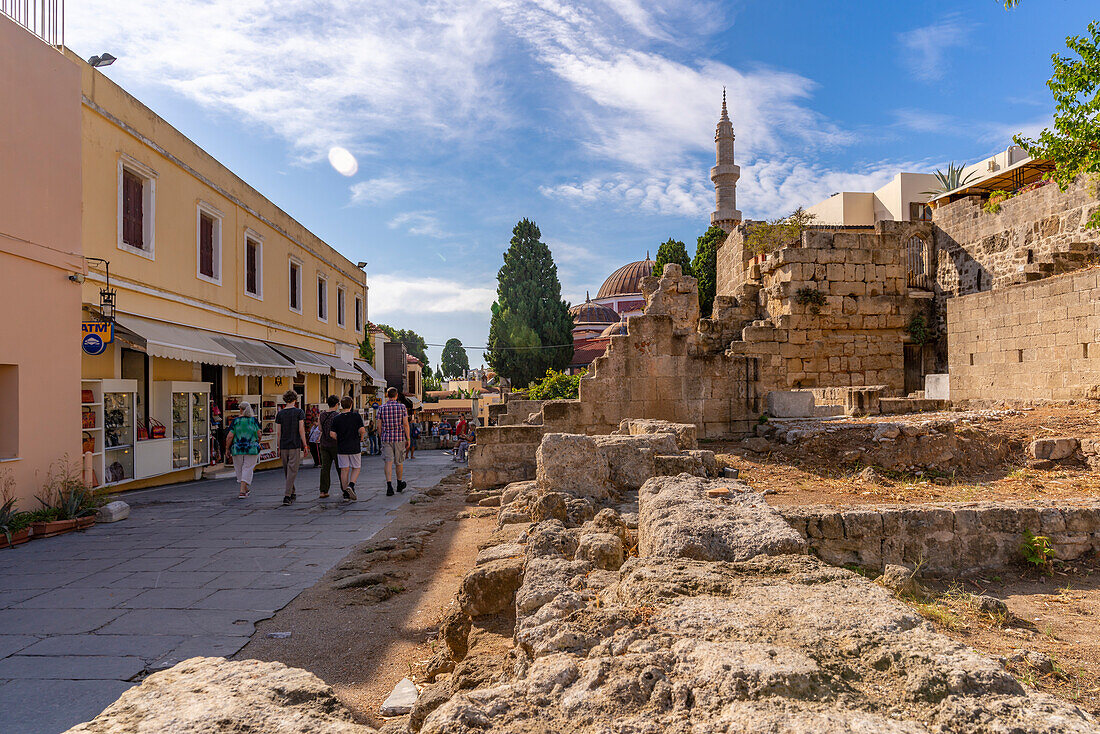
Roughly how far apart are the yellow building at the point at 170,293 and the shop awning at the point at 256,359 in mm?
48

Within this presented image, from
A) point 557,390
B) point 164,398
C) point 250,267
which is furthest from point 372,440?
point 164,398

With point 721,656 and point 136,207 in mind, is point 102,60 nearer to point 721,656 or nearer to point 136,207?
point 136,207

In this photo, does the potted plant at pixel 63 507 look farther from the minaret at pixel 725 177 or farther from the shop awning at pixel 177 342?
the minaret at pixel 725 177

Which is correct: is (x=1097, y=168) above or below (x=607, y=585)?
above

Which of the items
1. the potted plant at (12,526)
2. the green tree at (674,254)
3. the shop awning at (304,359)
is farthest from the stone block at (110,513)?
the green tree at (674,254)

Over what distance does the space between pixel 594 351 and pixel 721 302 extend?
3121cm

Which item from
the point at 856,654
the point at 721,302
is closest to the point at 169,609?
the point at 856,654

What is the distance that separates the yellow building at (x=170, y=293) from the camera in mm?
10312

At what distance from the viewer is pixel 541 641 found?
8.00 feet

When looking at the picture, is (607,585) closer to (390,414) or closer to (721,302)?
(390,414)

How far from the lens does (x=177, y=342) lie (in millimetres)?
11508

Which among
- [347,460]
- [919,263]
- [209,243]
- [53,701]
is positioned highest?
[919,263]

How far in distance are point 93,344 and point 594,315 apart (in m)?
50.7

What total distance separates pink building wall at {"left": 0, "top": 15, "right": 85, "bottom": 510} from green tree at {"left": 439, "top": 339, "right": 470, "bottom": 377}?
77.4 meters
